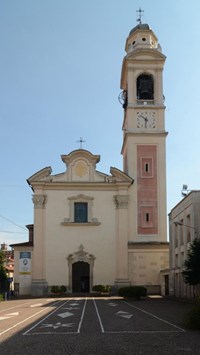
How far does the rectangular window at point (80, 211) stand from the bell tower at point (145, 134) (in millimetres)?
4550

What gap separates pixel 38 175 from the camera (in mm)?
53969

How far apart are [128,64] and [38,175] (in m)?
14.0

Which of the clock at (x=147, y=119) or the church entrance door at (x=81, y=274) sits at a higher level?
the clock at (x=147, y=119)

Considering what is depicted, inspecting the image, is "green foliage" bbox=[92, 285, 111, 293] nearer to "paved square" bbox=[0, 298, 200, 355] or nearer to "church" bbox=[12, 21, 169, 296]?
"church" bbox=[12, 21, 169, 296]

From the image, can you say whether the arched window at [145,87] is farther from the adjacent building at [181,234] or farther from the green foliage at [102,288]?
the green foliage at [102,288]

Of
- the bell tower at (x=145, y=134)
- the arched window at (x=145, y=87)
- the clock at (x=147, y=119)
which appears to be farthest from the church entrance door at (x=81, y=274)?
the arched window at (x=145, y=87)

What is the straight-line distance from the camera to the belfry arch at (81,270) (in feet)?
174

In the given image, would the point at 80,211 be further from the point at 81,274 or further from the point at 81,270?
the point at 81,274

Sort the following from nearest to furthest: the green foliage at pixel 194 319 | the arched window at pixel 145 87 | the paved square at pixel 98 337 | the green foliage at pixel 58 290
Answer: the paved square at pixel 98 337
the green foliage at pixel 194 319
the green foliage at pixel 58 290
the arched window at pixel 145 87

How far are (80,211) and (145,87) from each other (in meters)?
13.7

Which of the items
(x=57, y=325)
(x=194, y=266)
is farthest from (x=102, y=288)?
(x=57, y=325)

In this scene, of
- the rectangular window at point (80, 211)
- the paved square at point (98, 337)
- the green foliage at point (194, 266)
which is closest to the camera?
the paved square at point (98, 337)

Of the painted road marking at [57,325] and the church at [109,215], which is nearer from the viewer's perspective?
the painted road marking at [57,325]

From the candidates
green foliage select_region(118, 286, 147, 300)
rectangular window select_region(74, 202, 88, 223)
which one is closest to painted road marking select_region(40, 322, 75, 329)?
green foliage select_region(118, 286, 147, 300)
